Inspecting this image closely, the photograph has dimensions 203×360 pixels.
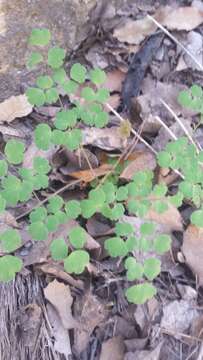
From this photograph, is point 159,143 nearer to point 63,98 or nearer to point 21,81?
point 63,98

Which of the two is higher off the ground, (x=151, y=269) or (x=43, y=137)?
(x=43, y=137)

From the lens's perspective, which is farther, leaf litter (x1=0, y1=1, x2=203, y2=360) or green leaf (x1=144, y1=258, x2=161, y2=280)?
leaf litter (x1=0, y1=1, x2=203, y2=360)

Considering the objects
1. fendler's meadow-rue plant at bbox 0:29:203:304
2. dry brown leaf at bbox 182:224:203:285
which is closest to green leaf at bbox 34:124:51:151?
fendler's meadow-rue plant at bbox 0:29:203:304

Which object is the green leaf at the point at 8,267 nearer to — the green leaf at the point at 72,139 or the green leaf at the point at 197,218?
the green leaf at the point at 72,139

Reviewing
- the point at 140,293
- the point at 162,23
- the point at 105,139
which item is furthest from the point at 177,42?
the point at 140,293

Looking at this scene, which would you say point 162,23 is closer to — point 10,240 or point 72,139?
point 72,139

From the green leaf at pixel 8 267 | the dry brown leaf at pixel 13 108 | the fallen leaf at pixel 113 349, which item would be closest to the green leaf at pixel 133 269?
the fallen leaf at pixel 113 349

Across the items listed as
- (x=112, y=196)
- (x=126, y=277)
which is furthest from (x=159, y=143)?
(x=126, y=277)

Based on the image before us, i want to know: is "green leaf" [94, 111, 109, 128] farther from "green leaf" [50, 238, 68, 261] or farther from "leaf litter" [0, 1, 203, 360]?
"green leaf" [50, 238, 68, 261]
